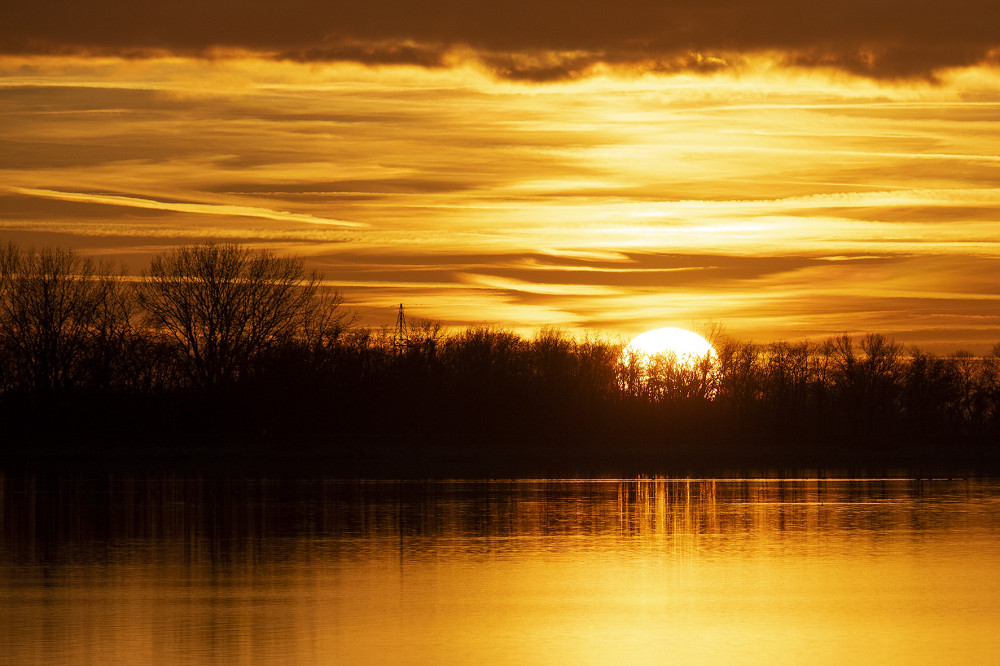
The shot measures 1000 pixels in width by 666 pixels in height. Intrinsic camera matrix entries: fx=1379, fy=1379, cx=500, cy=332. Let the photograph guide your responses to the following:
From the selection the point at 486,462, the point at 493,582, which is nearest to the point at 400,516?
the point at 493,582

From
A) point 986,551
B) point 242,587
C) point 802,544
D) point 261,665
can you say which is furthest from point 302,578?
point 986,551

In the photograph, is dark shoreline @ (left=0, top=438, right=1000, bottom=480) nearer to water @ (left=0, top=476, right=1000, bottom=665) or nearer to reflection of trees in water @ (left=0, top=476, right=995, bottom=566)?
reflection of trees in water @ (left=0, top=476, right=995, bottom=566)

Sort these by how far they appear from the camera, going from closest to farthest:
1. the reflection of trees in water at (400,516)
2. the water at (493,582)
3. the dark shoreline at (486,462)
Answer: the water at (493,582) < the reflection of trees in water at (400,516) < the dark shoreline at (486,462)

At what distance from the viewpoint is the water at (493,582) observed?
643 inches

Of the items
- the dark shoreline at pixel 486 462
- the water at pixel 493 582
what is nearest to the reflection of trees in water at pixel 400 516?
the water at pixel 493 582

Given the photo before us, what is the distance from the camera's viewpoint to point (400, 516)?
33.2 m

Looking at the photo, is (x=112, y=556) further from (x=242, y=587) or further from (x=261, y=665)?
(x=261, y=665)

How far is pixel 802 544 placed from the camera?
27438 millimetres

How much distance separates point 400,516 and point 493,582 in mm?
11737

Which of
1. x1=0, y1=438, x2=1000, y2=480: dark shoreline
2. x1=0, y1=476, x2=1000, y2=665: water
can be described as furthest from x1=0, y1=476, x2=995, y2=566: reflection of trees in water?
x1=0, y1=438, x2=1000, y2=480: dark shoreline

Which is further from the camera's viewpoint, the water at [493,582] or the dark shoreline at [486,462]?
the dark shoreline at [486,462]

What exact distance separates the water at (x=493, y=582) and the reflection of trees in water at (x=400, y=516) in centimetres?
15

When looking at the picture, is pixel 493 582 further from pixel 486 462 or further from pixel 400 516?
pixel 486 462

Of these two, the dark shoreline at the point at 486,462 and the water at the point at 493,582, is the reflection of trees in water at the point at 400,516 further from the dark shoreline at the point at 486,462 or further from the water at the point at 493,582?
the dark shoreline at the point at 486,462
